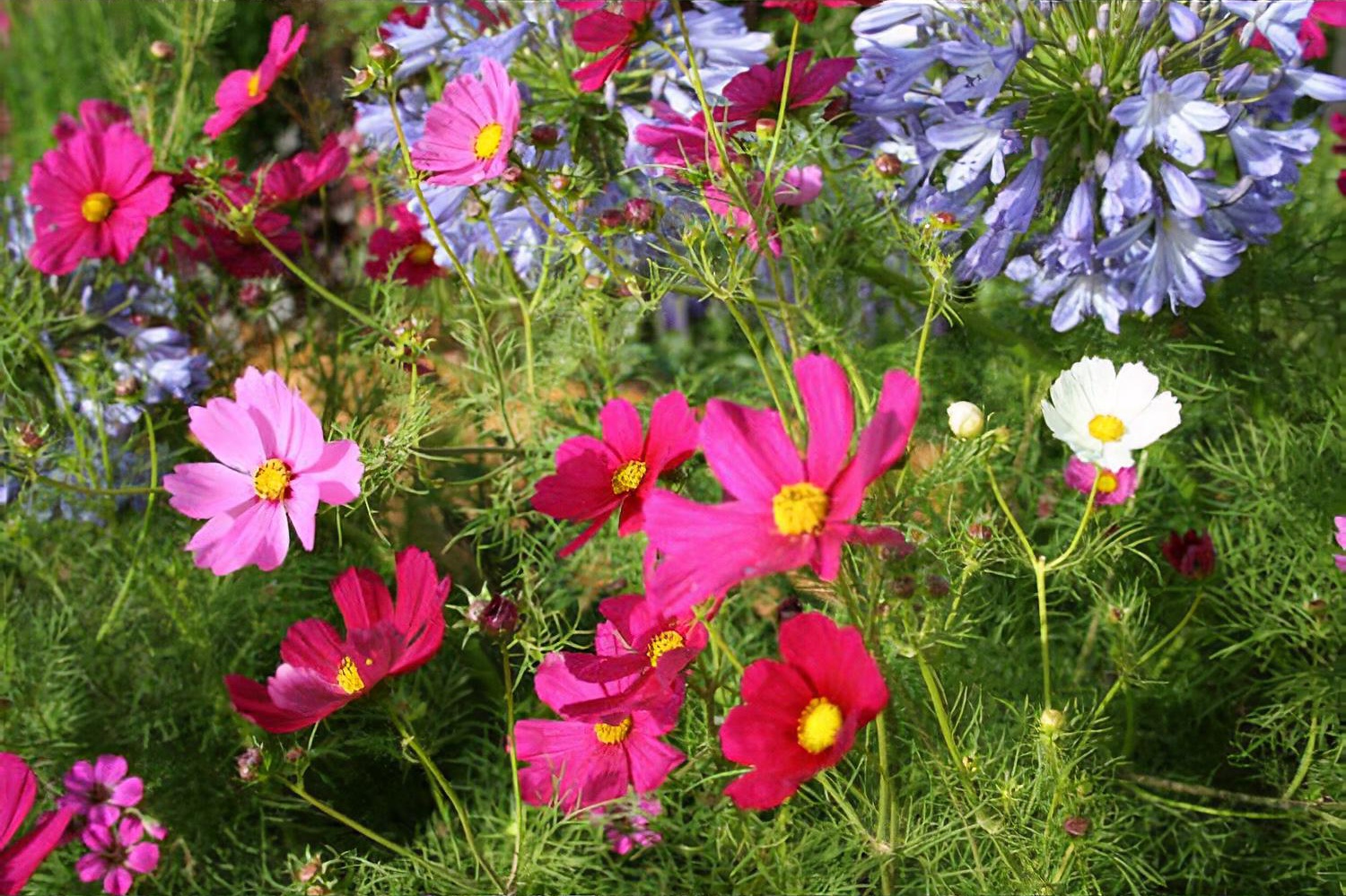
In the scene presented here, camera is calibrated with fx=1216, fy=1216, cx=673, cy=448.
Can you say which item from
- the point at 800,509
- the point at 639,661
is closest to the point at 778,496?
the point at 800,509

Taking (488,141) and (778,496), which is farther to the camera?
(488,141)

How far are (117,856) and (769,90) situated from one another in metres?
0.64

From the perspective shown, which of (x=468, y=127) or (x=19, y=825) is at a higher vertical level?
(x=468, y=127)

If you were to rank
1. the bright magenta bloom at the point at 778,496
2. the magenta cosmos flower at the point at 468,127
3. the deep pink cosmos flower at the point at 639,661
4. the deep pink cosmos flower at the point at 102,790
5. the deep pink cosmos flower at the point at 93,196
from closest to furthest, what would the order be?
1. the bright magenta bloom at the point at 778,496
2. the deep pink cosmos flower at the point at 639,661
3. the magenta cosmos flower at the point at 468,127
4. the deep pink cosmos flower at the point at 102,790
5. the deep pink cosmos flower at the point at 93,196

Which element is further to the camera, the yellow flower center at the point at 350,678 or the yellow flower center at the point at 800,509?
the yellow flower center at the point at 350,678

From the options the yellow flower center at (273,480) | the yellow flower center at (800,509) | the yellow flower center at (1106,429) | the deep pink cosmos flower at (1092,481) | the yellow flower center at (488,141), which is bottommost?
the deep pink cosmos flower at (1092,481)

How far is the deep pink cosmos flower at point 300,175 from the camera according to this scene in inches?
37.5

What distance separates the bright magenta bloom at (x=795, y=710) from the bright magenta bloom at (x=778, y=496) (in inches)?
1.8

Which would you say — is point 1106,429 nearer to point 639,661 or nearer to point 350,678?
point 639,661

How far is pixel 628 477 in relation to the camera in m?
0.62

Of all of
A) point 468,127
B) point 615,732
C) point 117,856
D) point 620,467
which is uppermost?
point 468,127

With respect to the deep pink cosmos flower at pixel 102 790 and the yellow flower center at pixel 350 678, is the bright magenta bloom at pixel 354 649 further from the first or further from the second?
the deep pink cosmos flower at pixel 102 790

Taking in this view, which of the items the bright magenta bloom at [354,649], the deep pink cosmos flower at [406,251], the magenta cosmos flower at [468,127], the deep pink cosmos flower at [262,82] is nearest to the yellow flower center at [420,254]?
the deep pink cosmos flower at [406,251]

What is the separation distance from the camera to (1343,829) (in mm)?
724
